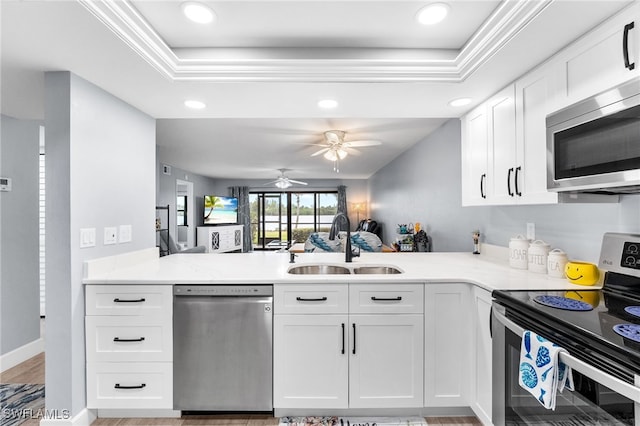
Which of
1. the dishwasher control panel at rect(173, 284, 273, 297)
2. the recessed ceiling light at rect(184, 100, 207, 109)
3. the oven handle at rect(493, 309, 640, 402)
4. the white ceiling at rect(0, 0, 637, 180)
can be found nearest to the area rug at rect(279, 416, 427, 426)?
the dishwasher control panel at rect(173, 284, 273, 297)

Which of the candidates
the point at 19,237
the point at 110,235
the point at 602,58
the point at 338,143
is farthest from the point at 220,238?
the point at 602,58

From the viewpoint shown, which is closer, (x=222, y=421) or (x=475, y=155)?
(x=222, y=421)

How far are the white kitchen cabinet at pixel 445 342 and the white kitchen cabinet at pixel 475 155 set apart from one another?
0.81 metres

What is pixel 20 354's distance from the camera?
8.93 feet

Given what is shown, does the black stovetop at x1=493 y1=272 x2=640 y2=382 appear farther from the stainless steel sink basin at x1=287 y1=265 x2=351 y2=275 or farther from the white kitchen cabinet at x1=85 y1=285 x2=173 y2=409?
the white kitchen cabinet at x1=85 y1=285 x2=173 y2=409

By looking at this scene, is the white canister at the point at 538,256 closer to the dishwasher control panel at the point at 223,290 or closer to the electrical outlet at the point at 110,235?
the dishwasher control panel at the point at 223,290

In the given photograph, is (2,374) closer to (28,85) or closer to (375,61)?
A: (28,85)

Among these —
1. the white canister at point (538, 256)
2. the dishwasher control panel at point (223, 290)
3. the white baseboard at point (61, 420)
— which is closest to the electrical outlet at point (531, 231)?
the white canister at point (538, 256)

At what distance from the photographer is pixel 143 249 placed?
2.48 metres

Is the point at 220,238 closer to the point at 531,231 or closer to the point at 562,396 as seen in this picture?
the point at 531,231

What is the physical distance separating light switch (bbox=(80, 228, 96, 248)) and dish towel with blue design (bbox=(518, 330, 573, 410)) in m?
2.40

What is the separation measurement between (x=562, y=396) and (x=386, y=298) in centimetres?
91

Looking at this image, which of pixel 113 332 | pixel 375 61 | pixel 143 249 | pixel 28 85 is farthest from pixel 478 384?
pixel 28 85

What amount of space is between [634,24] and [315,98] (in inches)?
63.6
